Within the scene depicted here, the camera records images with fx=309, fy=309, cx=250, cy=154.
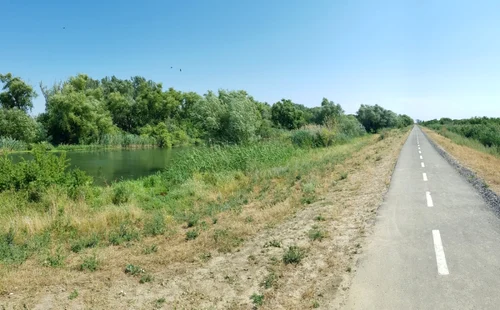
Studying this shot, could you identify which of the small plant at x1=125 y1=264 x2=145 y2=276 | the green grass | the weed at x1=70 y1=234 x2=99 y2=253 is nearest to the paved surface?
the green grass

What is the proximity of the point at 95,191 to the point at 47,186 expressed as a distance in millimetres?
2129

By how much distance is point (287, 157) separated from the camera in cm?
2567

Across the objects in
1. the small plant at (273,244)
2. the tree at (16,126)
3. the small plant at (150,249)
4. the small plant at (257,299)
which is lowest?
the small plant at (150,249)

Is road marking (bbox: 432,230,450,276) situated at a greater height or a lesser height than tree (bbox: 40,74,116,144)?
lesser

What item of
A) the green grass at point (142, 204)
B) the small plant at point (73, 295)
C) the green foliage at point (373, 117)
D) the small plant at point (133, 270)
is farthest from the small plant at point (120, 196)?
the green foliage at point (373, 117)

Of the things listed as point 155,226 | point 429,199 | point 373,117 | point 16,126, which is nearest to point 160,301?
point 155,226

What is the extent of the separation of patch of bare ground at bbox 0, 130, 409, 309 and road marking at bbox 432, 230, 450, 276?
51.3 inches

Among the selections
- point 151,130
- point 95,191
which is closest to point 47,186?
point 95,191

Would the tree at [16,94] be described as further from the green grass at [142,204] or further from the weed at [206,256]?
the weed at [206,256]

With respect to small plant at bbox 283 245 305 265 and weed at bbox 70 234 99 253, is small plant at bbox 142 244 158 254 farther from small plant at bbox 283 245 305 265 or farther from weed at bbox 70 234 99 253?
small plant at bbox 283 245 305 265

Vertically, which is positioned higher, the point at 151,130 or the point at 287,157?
the point at 151,130

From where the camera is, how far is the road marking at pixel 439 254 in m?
4.93

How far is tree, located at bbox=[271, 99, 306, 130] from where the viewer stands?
81.4 metres

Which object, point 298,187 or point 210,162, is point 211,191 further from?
point 210,162
